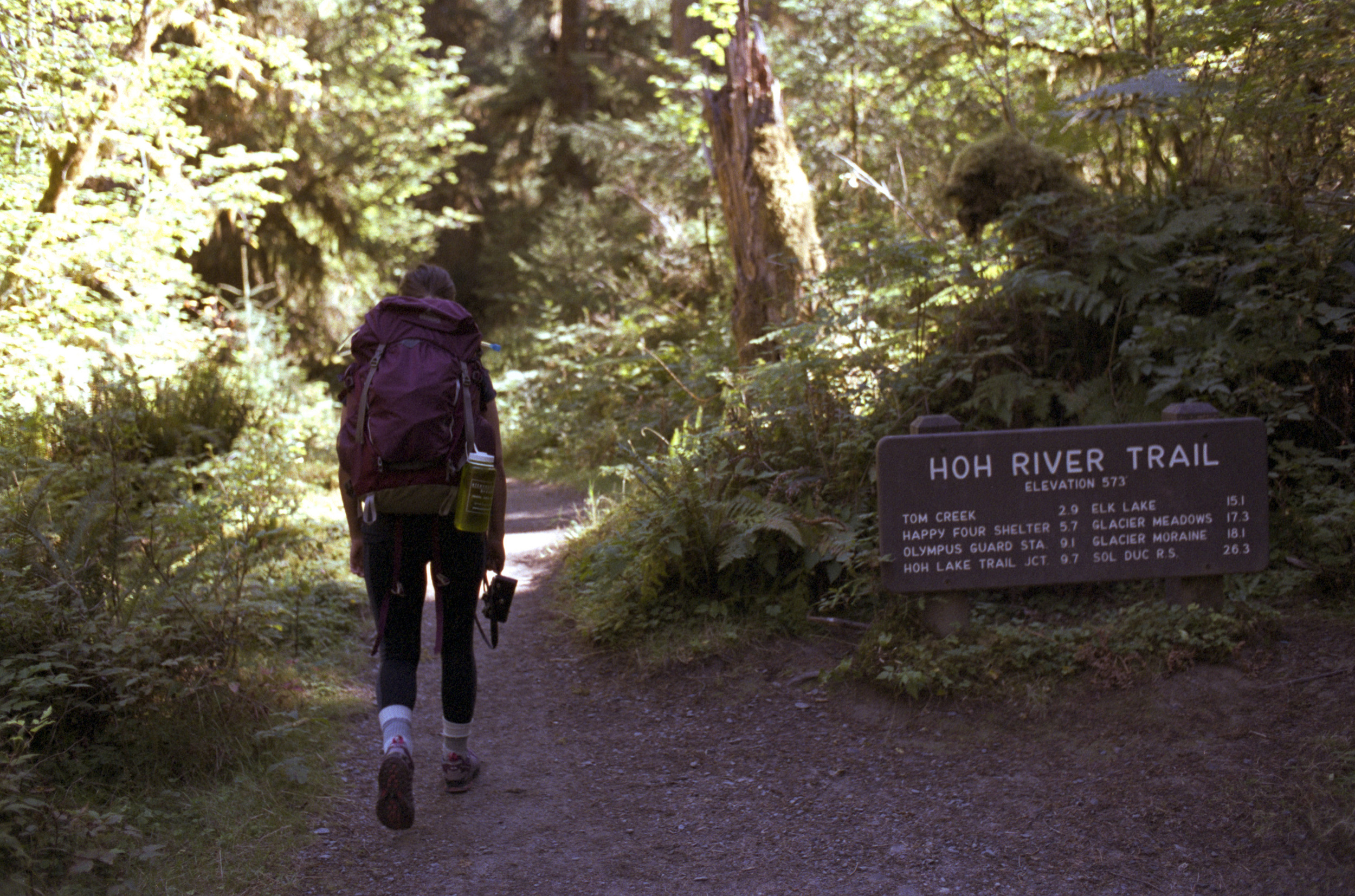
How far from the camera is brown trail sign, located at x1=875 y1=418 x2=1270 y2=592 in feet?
14.8

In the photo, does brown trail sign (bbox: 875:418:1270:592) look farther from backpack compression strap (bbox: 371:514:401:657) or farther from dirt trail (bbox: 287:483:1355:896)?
backpack compression strap (bbox: 371:514:401:657)

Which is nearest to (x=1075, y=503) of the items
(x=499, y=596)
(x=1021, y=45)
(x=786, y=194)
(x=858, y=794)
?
(x=858, y=794)

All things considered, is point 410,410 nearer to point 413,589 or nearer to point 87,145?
point 413,589

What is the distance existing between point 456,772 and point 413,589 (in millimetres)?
919

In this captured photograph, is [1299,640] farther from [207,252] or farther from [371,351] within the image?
[207,252]

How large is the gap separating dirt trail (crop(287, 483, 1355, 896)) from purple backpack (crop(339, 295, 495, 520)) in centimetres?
133

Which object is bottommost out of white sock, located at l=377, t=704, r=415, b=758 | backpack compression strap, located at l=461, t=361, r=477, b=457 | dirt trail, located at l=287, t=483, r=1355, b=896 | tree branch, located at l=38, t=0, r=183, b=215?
dirt trail, located at l=287, t=483, r=1355, b=896

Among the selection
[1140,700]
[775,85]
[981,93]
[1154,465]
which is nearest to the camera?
[1140,700]

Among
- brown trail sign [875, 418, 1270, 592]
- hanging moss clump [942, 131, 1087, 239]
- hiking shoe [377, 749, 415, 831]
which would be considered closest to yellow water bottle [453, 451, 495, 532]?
hiking shoe [377, 749, 415, 831]

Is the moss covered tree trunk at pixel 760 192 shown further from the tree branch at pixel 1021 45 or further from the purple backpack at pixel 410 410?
the purple backpack at pixel 410 410

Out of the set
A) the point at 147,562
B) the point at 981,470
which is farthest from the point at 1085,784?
the point at 147,562

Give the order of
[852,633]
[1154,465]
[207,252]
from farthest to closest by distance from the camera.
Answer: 1. [207,252]
2. [852,633]
3. [1154,465]

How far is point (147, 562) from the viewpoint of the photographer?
14.1 feet

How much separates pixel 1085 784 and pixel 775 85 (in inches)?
301
